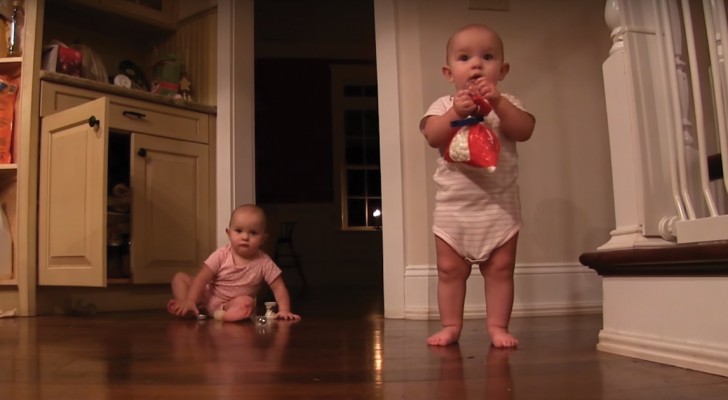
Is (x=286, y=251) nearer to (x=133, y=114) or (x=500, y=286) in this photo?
(x=133, y=114)

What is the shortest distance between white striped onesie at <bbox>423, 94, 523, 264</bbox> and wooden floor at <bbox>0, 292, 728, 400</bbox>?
9.8 inches

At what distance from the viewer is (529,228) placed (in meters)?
2.29

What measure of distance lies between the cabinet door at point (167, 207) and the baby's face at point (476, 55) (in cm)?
181

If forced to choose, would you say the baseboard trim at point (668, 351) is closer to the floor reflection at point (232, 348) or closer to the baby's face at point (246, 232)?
the floor reflection at point (232, 348)

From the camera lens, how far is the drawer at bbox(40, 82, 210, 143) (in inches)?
105

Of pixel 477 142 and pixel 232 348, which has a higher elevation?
pixel 477 142

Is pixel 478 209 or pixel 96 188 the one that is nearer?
pixel 478 209

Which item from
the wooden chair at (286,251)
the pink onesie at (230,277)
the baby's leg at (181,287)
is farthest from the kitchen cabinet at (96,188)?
the wooden chair at (286,251)

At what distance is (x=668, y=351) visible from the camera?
1073mm

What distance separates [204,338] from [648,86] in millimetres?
1302

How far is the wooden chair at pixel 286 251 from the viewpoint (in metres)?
5.50

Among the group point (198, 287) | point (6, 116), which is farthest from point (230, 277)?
point (6, 116)

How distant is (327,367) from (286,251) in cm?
469

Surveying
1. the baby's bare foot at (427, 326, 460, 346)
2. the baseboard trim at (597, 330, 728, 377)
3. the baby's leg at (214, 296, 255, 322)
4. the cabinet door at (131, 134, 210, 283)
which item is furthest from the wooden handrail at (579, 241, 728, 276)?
the cabinet door at (131, 134, 210, 283)
